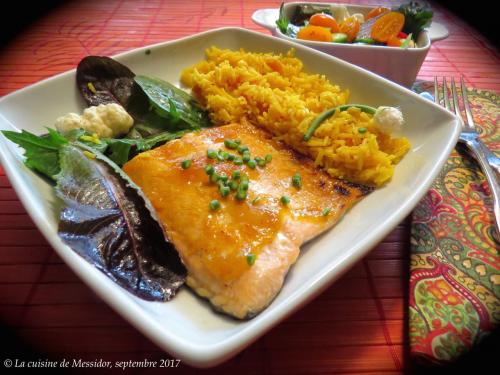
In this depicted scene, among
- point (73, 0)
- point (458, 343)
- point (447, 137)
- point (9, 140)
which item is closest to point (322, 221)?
point (458, 343)

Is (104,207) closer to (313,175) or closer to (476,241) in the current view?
(313,175)

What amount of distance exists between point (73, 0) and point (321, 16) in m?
3.85

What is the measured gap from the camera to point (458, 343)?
1.46 meters

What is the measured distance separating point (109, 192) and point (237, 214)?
0.59 meters

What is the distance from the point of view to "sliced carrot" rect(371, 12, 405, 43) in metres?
3.29

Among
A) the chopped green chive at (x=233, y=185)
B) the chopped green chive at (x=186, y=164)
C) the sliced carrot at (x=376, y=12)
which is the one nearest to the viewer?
the chopped green chive at (x=233, y=185)

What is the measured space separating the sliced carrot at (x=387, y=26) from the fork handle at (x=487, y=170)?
4.48ft

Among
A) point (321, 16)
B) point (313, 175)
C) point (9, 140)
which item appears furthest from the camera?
point (321, 16)

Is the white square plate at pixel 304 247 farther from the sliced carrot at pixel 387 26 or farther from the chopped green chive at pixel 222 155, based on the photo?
the sliced carrot at pixel 387 26

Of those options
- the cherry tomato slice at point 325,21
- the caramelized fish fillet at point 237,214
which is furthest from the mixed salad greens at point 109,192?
the cherry tomato slice at point 325,21

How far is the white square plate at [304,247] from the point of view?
1168 mm

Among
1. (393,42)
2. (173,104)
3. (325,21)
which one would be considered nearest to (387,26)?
(393,42)

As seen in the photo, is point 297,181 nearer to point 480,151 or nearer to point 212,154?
point 212,154

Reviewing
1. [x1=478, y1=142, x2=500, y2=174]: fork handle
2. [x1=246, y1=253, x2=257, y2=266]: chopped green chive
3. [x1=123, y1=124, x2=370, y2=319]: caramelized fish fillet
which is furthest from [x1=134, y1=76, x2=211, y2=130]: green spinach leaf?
[x1=478, y1=142, x2=500, y2=174]: fork handle
